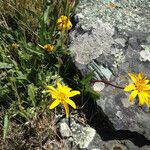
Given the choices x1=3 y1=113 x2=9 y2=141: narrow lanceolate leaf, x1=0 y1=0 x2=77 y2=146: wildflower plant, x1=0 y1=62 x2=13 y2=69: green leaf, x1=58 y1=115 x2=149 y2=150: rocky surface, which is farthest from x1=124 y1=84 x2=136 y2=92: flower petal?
x1=0 y1=62 x2=13 y2=69: green leaf

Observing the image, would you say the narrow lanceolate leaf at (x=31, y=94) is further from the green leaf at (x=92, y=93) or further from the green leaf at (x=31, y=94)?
the green leaf at (x=92, y=93)

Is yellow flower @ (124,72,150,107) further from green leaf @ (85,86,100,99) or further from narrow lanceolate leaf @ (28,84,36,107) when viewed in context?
narrow lanceolate leaf @ (28,84,36,107)

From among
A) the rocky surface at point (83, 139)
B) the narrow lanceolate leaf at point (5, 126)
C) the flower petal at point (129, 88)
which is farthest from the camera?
the rocky surface at point (83, 139)

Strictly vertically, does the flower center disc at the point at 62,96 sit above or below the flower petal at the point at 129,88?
below

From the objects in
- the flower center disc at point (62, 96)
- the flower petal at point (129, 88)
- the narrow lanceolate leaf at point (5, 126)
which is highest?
the flower petal at point (129, 88)

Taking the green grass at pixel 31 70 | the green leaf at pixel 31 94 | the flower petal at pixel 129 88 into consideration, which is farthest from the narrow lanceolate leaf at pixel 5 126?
the flower petal at pixel 129 88

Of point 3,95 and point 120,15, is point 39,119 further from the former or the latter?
point 120,15

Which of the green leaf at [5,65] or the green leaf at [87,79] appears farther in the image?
the green leaf at [5,65]

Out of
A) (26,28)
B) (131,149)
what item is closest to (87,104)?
(131,149)
